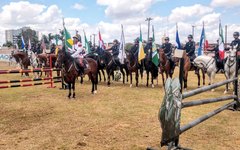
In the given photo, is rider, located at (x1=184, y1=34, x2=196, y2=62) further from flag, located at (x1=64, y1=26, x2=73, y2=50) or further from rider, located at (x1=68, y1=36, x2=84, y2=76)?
flag, located at (x1=64, y1=26, x2=73, y2=50)

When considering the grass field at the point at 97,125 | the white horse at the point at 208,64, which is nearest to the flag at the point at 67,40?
the grass field at the point at 97,125

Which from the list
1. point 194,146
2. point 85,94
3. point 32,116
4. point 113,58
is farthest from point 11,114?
point 113,58

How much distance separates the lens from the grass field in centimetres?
640

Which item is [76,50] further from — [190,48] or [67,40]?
[190,48]

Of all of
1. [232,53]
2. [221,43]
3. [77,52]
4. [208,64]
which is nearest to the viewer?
[232,53]

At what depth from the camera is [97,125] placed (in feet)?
26.2

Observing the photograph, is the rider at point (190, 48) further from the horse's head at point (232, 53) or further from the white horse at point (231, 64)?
the horse's head at point (232, 53)

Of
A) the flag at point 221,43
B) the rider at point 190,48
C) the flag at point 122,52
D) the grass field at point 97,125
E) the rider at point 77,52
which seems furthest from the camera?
the flag at point 122,52

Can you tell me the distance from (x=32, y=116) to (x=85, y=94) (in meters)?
4.89

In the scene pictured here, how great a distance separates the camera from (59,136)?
6.96m

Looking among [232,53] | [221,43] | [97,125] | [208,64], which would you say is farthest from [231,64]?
[97,125]

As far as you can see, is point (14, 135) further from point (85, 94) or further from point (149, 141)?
point (85, 94)

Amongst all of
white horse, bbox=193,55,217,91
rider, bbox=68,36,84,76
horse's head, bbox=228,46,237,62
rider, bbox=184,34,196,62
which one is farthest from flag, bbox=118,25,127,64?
horse's head, bbox=228,46,237,62

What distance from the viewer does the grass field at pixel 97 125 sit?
6.40 meters
